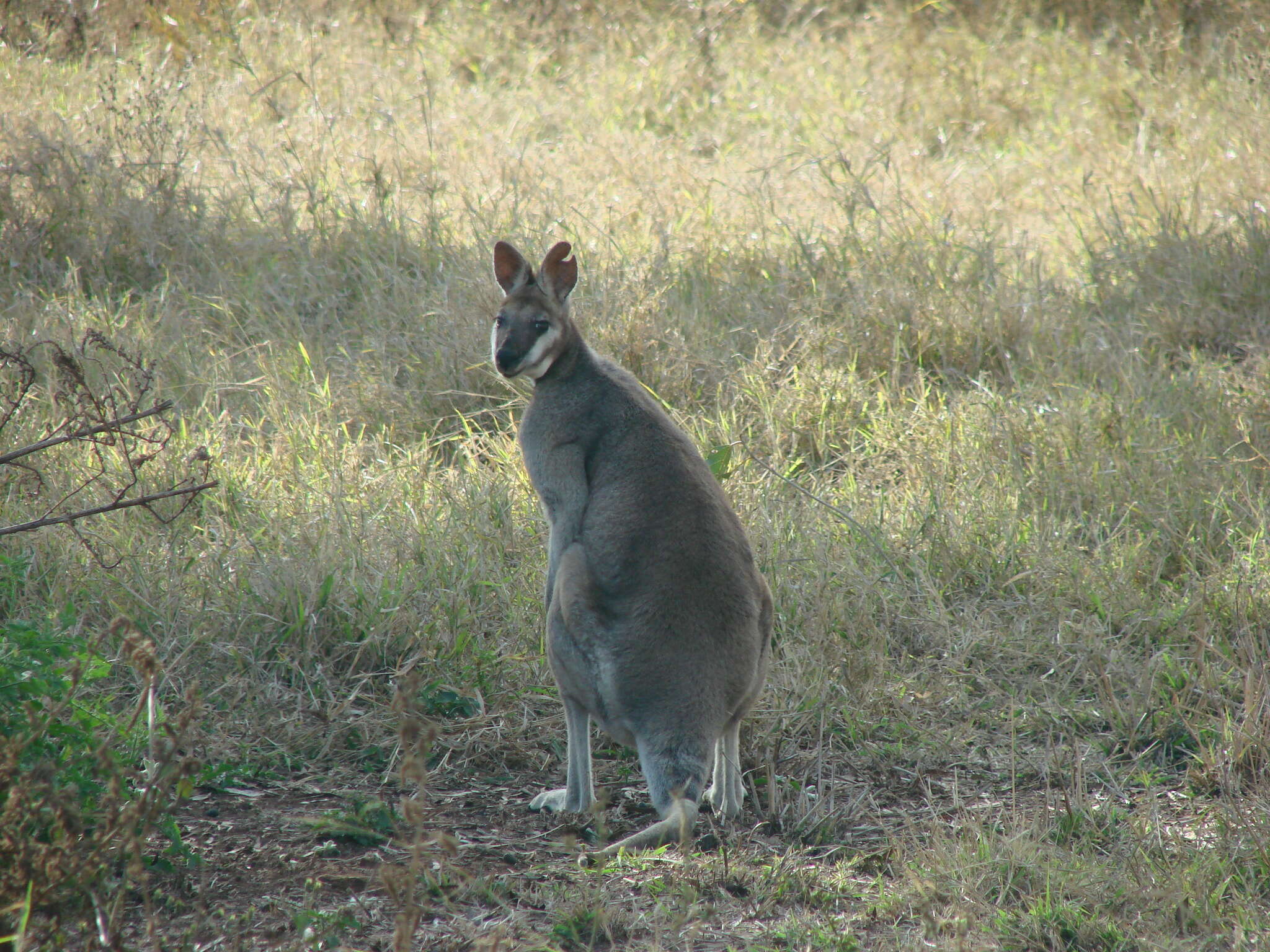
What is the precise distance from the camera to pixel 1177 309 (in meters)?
6.07

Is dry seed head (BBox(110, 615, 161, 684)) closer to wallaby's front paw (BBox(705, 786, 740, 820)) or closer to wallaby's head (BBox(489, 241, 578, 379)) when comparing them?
wallaby's head (BBox(489, 241, 578, 379))

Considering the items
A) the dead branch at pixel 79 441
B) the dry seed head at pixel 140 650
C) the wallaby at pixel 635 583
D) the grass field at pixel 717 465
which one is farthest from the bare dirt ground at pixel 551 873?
the dead branch at pixel 79 441

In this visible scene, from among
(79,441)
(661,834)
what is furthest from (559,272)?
(79,441)

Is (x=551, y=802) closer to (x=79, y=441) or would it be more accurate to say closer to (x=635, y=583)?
(x=635, y=583)

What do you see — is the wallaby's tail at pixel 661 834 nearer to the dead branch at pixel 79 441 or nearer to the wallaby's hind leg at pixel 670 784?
the wallaby's hind leg at pixel 670 784

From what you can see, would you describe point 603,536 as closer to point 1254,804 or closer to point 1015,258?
point 1254,804

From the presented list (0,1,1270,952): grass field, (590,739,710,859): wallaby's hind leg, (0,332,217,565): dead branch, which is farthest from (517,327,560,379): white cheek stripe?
(0,332,217,565): dead branch

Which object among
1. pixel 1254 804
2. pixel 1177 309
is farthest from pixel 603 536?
pixel 1177 309

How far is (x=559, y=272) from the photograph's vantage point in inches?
146

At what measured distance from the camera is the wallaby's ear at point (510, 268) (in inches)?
144

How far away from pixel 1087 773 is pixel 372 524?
2562mm

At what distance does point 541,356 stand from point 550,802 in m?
1.28

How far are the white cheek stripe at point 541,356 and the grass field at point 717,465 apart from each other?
0.94 meters

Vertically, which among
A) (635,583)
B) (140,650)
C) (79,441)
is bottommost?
(635,583)
